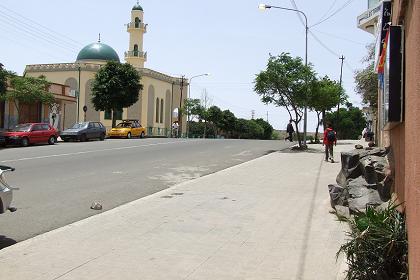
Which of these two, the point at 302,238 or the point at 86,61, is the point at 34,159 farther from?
the point at 86,61

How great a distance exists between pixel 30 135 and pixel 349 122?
2334 inches

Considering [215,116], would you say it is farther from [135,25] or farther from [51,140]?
[51,140]

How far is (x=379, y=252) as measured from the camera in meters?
5.24

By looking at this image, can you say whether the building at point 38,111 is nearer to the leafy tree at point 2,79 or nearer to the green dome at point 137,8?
the leafy tree at point 2,79

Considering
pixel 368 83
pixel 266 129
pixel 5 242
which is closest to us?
pixel 5 242

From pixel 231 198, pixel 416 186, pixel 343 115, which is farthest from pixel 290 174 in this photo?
pixel 343 115

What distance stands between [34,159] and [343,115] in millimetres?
71885

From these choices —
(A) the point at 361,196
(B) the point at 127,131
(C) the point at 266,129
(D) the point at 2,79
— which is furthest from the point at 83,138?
(C) the point at 266,129

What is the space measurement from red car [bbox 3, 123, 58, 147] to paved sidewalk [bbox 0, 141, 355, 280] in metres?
19.5

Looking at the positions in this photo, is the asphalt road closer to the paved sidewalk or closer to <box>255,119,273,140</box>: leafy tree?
the paved sidewalk

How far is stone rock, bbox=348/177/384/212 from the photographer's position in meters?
8.39

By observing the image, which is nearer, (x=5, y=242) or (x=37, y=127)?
(x=5, y=242)

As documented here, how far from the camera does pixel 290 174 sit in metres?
17.8

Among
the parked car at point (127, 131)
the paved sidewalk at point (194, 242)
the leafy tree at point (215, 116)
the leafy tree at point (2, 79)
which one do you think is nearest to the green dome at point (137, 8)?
the leafy tree at point (215, 116)
